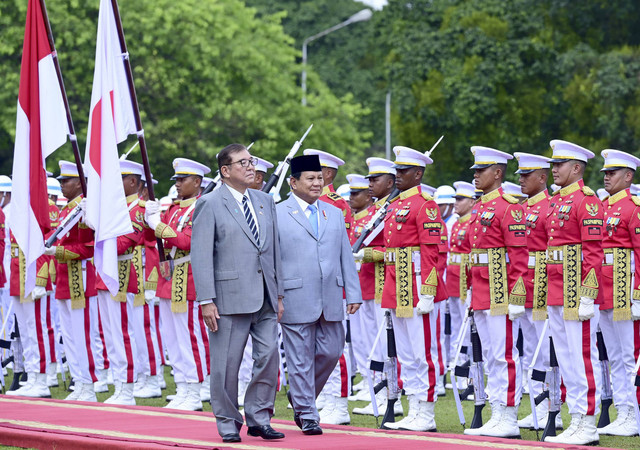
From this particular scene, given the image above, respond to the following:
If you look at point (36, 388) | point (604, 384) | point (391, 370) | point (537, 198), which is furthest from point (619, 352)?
point (36, 388)

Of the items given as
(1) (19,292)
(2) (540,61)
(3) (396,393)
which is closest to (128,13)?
(2) (540,61)

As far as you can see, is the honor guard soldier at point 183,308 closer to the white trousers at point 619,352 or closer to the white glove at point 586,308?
the white trousers at point 619,352

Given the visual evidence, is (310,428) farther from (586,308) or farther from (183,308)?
(183,308)

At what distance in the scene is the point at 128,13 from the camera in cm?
3186

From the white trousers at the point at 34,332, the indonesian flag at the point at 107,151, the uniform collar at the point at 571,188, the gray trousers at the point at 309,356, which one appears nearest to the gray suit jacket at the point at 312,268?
the gray trousers at the point at 309,356

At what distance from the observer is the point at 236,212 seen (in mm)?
9406

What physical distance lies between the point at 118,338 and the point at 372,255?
2884 mm

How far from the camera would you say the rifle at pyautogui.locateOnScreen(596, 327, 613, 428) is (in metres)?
11.2

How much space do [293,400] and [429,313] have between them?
2068 millimetres

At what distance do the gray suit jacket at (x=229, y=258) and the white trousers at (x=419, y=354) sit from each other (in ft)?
6.97

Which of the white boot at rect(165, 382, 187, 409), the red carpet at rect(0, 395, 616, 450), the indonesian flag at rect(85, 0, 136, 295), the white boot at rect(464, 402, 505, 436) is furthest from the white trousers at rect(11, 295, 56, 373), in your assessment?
the white boot at rect(464, 402, 505, 436)

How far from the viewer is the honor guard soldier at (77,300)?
13.1 metres

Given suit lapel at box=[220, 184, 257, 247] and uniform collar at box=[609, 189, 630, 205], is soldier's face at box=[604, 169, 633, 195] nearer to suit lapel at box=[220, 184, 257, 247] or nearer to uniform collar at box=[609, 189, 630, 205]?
uniform collar at box=[609, 189, 630, 205]

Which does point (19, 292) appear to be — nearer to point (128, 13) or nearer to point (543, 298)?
point (543, 298)
